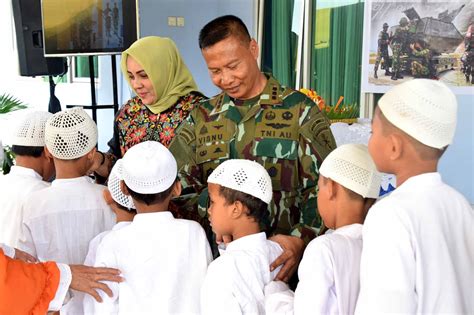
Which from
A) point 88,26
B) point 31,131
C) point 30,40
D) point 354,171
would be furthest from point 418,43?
point 354,171

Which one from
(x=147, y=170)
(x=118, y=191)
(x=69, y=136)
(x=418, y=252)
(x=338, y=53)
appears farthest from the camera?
(x=338, y=53)

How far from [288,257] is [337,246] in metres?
0.25

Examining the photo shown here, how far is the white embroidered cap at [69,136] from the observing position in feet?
8.13

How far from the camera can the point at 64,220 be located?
2.48m

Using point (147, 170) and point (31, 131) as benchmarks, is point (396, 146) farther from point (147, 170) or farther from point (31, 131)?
point (31, 131)

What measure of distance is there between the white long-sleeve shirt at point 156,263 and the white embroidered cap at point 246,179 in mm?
246

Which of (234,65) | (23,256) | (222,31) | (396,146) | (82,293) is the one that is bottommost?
(82,293)

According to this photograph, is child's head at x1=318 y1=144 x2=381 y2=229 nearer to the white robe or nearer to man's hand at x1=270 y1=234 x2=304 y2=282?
man's hand at x1=270 y1=234 x2=304 y2=282

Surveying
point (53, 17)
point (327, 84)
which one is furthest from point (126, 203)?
point (327, 84)

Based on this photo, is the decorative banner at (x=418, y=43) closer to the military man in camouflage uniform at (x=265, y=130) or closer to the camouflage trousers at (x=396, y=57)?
the camouflage trousers at (x=396, y=57)

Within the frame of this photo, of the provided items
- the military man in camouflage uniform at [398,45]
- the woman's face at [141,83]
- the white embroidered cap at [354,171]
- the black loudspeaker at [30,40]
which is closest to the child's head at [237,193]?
the white embroidered cap at [354,171]

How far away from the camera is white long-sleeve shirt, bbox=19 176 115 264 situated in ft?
8.15

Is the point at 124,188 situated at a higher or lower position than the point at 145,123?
lower

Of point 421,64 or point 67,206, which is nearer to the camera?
point 67,206
